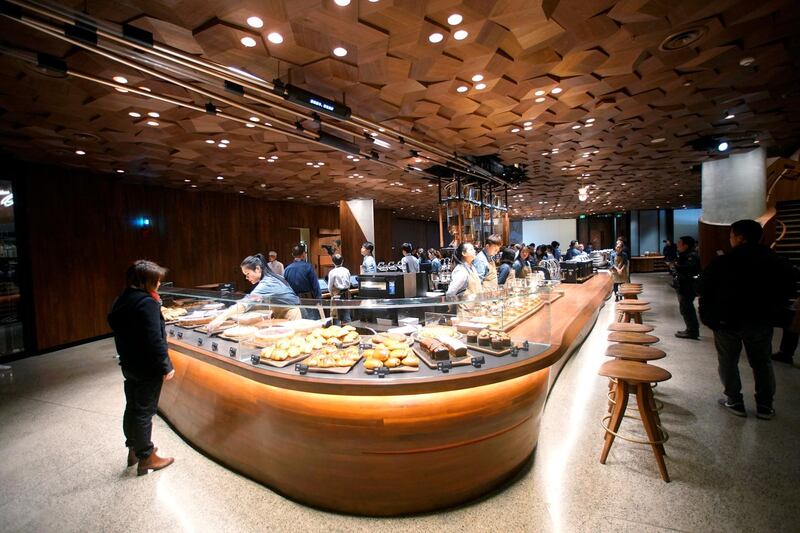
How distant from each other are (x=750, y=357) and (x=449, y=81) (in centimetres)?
383

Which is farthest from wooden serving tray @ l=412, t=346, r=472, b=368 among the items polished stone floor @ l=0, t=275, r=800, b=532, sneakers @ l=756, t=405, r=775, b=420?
sneakers @ l=756, t=405, r=775, b=420

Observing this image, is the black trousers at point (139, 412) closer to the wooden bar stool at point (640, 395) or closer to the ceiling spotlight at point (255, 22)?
the ceiling spotlight at point (255, 22)

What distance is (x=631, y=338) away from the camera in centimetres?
307

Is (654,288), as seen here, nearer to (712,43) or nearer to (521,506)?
(712,43)

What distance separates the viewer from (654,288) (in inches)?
502

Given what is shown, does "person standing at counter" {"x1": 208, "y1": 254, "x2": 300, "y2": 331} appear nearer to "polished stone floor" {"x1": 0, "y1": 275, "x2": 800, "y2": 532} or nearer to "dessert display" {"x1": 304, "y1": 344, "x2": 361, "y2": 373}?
"dessert display" {"x1": 304, "y1": 344, "x2": 361, "y2": 373}

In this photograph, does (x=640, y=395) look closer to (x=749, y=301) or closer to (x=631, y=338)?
(x=631, y=338)

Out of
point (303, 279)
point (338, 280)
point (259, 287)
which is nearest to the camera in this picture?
point (259, 287)

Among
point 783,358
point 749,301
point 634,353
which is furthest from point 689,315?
point 634,353

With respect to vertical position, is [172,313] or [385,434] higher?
[172,313]

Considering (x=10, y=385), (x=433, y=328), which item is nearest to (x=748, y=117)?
(x=433, y=328)

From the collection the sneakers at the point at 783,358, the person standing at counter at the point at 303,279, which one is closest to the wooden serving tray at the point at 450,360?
the person standing at counter at the point at 303,279

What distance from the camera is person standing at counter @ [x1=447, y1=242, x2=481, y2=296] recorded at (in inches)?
151

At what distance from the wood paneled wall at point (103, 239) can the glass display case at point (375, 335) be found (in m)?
5.50
